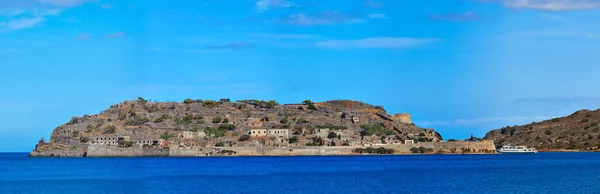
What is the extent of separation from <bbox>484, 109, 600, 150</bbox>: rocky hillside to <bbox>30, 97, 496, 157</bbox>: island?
2474cm

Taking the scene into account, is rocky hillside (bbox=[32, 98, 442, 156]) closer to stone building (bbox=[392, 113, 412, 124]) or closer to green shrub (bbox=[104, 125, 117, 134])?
green shrub (bbox=[104, 125, 117, 134])

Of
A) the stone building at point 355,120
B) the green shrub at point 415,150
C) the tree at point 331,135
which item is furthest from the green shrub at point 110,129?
the green shrub at point 415,150

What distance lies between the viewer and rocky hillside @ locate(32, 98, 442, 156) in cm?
13612

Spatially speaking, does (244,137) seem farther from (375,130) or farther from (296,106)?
(296,106)

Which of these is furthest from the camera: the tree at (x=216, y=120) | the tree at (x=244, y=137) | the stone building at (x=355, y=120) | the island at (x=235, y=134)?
the stone building at (x=355, y=120)

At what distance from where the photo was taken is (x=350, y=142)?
133500mm

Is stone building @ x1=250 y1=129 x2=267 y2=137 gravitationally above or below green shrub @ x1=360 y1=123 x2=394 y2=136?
below

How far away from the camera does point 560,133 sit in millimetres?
172500

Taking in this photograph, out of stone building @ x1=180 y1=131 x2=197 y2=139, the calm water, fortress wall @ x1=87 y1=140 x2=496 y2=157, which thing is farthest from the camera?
stone building @ x1=180 y1=131 x2=197 y2=139

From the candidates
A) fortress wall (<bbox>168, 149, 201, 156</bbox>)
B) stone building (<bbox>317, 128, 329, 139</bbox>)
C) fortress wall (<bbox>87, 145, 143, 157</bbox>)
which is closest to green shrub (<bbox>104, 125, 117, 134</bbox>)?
fortress wall (<bbox>87, 145, 143, 157</bbox>)

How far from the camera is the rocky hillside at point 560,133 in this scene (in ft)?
538

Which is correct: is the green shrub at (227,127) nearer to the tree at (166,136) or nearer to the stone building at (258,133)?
the stone building at (258,133)

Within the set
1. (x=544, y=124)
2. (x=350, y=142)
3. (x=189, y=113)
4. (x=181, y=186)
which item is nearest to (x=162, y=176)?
(x=181, y=186)

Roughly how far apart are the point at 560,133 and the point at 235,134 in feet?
221
